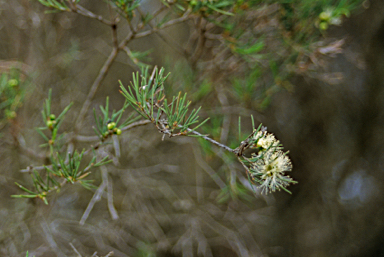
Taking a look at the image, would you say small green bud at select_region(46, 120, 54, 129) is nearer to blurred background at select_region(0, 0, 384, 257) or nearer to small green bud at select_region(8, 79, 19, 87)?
small green bud at select_region(8, 79, 19, 87)

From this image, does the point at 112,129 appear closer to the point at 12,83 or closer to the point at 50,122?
the point at 50,122

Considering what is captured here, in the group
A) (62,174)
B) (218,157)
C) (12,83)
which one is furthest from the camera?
(218,157)

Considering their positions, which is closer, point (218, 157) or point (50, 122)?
point (50, 122)

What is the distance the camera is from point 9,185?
229 cm

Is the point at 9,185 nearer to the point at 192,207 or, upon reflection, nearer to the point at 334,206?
the point at 192,207

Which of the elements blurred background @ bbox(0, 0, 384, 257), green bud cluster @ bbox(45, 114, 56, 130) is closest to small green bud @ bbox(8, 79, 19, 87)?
green bud cluster @ bbox(45, 114, 56, 130)

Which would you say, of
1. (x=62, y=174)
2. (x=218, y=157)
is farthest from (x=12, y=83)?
(x=218, y=157)

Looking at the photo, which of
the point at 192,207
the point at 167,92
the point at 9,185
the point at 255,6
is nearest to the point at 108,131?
the point at 167,92

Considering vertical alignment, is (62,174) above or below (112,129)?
below

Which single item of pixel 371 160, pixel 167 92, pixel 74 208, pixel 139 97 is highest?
pixel 139 97

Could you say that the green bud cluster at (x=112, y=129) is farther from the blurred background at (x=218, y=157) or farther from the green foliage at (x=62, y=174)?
the blurred background at (x=218, y=157)

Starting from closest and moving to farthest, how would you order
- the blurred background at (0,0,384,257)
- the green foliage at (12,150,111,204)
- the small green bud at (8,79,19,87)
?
the green foliage at (12,150,111,204) < the small green bud at (8,79,19,87) < the blurred background at (0,0,384,257)

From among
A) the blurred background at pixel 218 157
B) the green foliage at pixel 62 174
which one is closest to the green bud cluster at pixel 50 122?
the green foliage at pixel 62 174

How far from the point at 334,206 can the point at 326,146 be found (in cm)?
57
